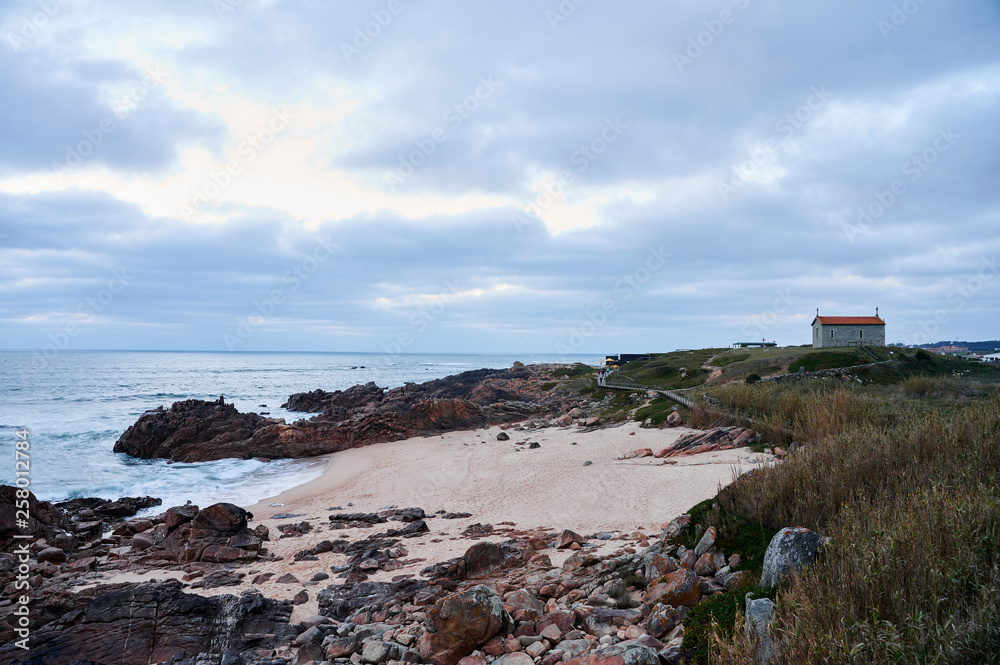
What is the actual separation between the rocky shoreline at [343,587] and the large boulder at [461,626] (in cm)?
2

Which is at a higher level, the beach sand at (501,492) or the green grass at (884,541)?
the green grass at (884,541)

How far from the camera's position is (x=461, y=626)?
6.88 m

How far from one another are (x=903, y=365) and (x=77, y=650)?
5194 centimetres

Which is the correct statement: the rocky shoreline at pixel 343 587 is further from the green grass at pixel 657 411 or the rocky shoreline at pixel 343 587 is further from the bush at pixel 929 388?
the bush at pixel 929 388

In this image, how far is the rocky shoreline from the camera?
266 inches

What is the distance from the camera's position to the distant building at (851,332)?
53750 millimetres

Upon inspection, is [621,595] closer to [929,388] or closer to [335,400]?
[929,388]

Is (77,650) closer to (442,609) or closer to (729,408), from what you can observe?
(442,609)

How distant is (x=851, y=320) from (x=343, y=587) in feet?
198

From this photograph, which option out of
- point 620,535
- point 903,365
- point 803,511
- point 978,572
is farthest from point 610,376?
point 978,572

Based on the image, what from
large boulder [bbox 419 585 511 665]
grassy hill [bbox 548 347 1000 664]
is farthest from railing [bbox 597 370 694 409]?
large boulder [bbox 419 585 511 665]

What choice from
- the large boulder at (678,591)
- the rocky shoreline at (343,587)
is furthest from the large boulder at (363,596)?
the large boulder at (678,591)

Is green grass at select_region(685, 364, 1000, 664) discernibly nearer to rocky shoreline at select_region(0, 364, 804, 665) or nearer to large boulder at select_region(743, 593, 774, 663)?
large boulder at select_region(743, 593, 774, 663)

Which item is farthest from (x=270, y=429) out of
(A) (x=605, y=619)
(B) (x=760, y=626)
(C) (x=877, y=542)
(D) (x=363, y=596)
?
(C) (x=877, y=542)
